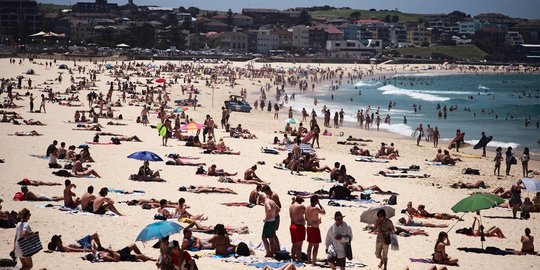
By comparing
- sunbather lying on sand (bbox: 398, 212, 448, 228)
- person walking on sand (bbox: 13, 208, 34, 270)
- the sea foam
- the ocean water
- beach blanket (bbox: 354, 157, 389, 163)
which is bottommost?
the sea foam

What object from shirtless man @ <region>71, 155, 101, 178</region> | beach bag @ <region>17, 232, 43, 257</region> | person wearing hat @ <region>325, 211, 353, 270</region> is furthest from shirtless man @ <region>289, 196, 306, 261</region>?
shirtless man @ <region>71, 155, 101, 178</region>

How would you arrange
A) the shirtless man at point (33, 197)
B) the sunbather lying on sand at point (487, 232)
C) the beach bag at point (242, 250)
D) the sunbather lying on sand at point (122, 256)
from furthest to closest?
1. the shirtless man at point (33, 197)
2. the sunbather lying on sand at point (487, 232)
3. the beach bag at point (242, 250)
4. the sunbather lying on sand at point (122, 256)

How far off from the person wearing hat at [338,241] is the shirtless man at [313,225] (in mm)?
520

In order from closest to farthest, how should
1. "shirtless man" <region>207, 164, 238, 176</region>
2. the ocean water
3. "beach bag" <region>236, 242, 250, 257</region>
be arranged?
"beach bag" <region>236, 242, 250, 257</region> < "shirtless man" <region>207, 164, 238, 176</region> < the ocean water

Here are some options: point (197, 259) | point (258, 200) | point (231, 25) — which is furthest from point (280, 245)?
point (231, 25)

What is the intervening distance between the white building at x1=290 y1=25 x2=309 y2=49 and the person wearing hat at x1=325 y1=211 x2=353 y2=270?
5259 inches

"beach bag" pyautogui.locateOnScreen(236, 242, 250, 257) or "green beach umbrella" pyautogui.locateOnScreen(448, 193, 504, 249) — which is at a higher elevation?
"green beach umbrella" pyautogui.locateOnScreen(448, 193, 504, 249)

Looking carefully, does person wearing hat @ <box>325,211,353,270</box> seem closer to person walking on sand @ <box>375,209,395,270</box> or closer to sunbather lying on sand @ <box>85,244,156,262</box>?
person walking on sand @ <box>375,209,395,270</box>

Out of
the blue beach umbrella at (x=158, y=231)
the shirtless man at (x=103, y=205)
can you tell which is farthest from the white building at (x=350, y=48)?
the blue beach umbrella at (x=158, y=231)

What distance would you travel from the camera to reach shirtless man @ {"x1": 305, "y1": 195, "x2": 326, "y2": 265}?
1003cm

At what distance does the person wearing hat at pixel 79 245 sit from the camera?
10.2 meters

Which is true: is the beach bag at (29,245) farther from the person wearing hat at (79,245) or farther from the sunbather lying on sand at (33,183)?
the sunbather lying on sand at (33,183)

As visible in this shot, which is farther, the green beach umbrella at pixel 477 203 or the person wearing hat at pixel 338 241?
the green beach umbrella at pixel 477 203

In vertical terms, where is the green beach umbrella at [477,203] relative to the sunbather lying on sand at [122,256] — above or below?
above
